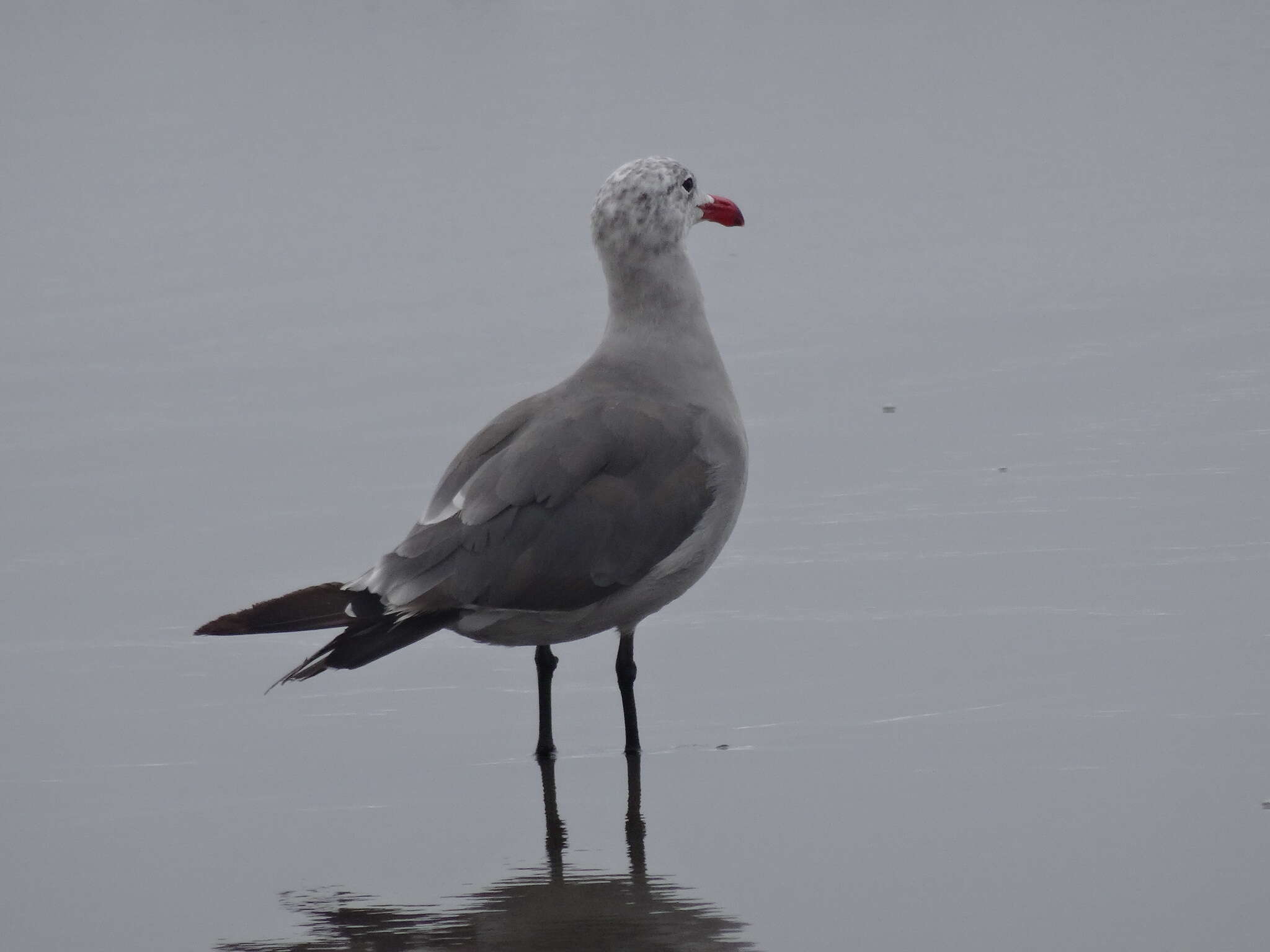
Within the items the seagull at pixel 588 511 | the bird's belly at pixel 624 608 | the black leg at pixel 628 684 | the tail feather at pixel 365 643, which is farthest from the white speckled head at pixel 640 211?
the tail feather at pixel 365 643

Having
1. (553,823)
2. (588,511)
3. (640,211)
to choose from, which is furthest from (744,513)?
(553,823)

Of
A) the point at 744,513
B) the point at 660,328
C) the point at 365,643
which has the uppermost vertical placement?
the point at 660,328

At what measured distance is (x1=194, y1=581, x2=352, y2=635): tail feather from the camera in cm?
430

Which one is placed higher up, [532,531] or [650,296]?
[650,296]

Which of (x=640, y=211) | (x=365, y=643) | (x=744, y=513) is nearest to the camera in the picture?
(x=365, y=643)

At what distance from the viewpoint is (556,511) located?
175 inches

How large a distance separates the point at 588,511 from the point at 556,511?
0.07 metres

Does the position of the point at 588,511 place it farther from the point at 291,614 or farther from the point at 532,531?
the point at 291,614

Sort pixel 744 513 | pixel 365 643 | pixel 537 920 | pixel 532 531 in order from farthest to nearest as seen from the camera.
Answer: pixel 744 513
pixel 532 531
pixel 365 643
pixel 537 920

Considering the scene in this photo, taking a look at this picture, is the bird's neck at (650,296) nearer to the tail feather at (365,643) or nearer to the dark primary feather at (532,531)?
the dark primary feather at (532,531)

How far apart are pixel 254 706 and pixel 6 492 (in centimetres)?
213

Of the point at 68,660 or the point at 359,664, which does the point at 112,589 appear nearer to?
the point at 68,660

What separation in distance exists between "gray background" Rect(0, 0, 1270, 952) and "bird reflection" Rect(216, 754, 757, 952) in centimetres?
4

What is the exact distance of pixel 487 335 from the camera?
8398 mm
